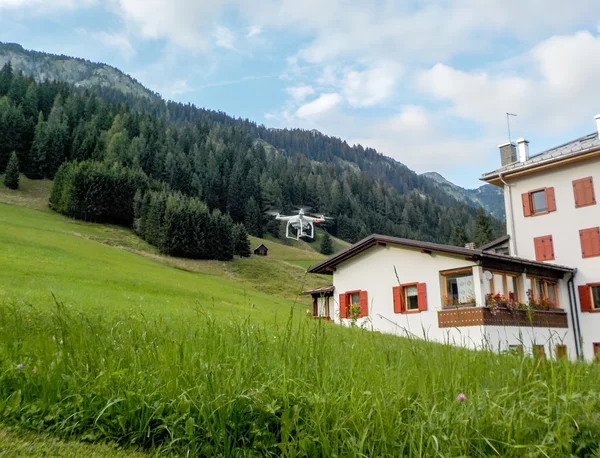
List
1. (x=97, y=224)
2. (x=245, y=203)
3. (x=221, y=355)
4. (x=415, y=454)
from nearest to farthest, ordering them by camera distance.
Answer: (x=415, y=454) < (x=221, y=355) < (x=97, y=224) < (x=245, y=203)

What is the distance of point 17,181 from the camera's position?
78438mm

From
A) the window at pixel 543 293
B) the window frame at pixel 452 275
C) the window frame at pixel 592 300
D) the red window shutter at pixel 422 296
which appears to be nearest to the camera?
the window frame at pixel 452 275

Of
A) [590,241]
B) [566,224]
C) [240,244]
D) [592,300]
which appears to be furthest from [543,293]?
[240,244]

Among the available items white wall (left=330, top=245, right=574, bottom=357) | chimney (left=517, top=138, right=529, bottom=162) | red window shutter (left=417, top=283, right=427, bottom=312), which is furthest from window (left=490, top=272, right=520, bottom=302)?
chimney (left=517, top=138, right=529, bottom=162)

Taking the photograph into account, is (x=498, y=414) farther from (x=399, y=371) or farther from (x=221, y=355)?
(x=221, y=355)

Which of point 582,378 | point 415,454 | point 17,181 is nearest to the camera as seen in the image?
point 415,454

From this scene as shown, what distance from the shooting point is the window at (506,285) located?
932 inches

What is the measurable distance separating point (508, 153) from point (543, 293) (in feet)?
38.5

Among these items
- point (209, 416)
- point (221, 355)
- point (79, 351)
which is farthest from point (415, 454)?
point (79, 351)

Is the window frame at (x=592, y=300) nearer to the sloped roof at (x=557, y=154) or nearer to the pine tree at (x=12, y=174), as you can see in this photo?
the sloped roof at (x=557, y=154)

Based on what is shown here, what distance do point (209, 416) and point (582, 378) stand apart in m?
3.39

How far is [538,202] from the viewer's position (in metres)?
29.7

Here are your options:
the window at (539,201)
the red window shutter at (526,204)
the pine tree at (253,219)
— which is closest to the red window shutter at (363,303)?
the red window shutter at (526,204)

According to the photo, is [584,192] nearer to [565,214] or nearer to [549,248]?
[565,214]
